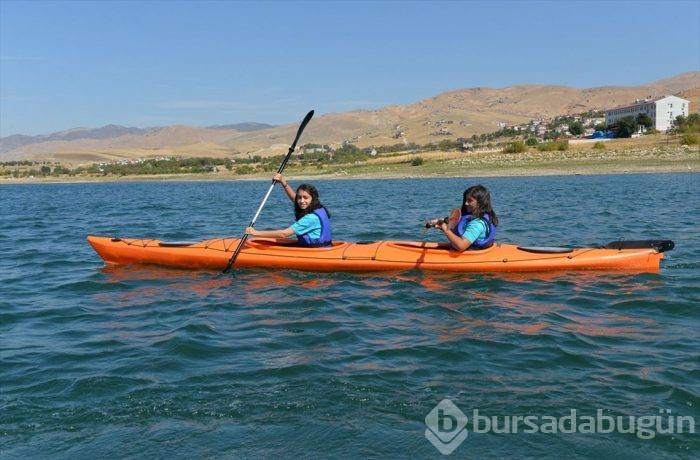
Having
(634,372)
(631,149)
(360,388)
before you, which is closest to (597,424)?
(634,372)

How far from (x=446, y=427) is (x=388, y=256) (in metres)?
4.80

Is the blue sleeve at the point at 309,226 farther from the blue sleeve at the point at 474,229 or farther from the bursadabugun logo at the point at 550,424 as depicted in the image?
the bursadabugun logo at the point at 550,424

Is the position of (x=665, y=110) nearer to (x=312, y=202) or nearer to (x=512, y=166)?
(x=512, y=166)

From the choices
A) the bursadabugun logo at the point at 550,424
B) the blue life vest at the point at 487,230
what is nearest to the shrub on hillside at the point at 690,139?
the blue life vest at the point at 487,230

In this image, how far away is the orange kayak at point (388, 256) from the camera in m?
8.42

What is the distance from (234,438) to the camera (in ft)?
13.0

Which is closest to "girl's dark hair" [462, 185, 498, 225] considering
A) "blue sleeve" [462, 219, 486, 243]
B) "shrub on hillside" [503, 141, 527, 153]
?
"blue sleeve" [462, 219, 486, 243]

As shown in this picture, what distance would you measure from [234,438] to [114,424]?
31.9 inches

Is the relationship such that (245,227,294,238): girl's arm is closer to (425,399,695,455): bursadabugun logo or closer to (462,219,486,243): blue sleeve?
(462,219,486,243): blue sleeve

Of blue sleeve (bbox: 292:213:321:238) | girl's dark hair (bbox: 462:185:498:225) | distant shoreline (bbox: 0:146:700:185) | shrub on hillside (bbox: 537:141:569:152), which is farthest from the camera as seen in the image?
shrub on hillside (bbox: 537:141:569:152)

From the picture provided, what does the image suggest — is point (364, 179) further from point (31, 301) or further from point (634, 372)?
point (634, 372)

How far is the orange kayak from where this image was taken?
27.6ft

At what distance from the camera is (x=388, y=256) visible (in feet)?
28.8

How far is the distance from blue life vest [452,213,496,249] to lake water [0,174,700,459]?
1.45 feet
